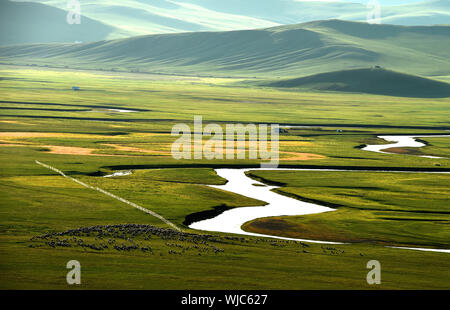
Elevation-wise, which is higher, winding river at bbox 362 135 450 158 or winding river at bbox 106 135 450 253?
winding river at bbox 362 135 450 158

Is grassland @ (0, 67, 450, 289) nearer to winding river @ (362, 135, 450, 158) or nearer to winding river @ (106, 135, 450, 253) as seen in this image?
winding river @ (106, 135, 450, 253)

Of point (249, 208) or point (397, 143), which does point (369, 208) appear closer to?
point (249, 208)

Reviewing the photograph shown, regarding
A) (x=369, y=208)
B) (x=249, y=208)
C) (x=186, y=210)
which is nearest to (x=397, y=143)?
(x=369, y=208)

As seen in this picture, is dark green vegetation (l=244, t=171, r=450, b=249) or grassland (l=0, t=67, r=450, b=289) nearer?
grassland (l=0, t=67, r=450, b=289)

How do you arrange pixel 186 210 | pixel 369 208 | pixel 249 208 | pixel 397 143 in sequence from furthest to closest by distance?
pixel 397 143 → pixel 369 208 → pixel 249 208 → pixel 186 210

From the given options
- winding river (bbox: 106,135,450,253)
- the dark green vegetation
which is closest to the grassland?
the dark green vegetation

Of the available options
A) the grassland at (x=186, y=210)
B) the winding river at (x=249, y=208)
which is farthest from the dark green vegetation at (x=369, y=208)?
the winding river at (x=249, y=208)

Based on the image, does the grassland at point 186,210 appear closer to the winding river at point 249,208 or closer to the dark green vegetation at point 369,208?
the dark green vegetation at point 369,208
